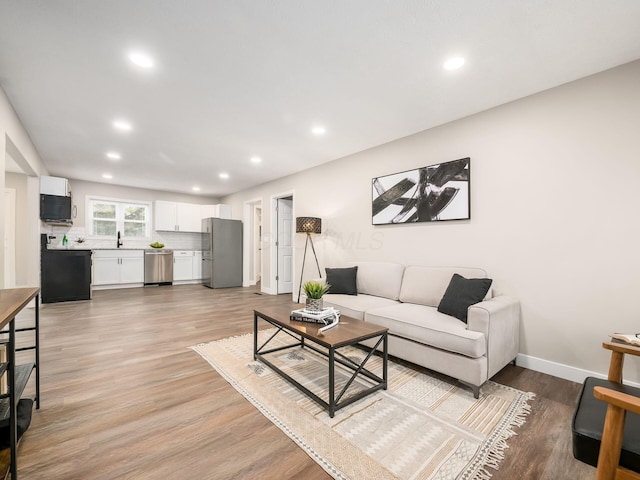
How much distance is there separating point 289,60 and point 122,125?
2422 millimetres

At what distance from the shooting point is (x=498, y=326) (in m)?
2.18

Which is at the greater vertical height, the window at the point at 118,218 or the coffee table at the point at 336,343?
the window at the point at 118,218

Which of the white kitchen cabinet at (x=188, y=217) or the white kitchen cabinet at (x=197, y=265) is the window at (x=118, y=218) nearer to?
the white kitchen cabinet at (x=188, y=217)

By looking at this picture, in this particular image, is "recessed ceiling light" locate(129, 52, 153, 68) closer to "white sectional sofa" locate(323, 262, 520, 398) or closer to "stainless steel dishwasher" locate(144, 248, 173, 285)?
"white sectional sofa" locate(323, 262, 520, 398)

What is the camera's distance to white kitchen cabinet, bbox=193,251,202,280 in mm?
7583

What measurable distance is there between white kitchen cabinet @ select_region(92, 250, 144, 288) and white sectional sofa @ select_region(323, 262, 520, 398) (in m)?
5.68

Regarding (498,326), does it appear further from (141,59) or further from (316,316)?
(141,59)

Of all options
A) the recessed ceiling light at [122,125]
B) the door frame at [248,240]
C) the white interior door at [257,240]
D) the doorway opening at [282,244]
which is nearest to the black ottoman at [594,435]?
the recessed ceiling light at [122,125]

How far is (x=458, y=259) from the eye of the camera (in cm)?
301

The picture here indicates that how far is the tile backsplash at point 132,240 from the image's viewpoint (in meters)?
6.04

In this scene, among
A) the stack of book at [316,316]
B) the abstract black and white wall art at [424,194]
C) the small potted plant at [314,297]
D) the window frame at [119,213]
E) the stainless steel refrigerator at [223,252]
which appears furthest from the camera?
the stainless steel refrigerator at [223,252]

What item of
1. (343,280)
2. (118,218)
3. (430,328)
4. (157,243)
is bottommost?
(430,328)

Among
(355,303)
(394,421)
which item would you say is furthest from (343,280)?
(394,421)

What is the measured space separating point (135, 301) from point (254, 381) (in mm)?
4113
